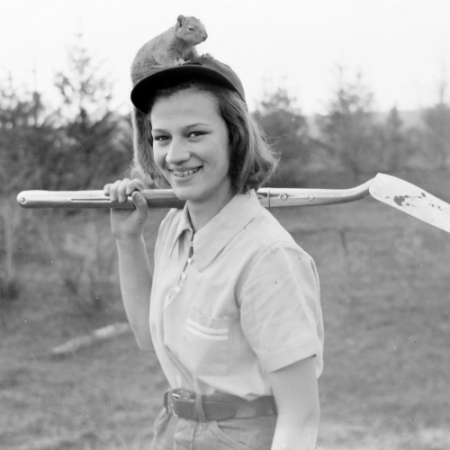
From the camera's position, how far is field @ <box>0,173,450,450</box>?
4.70 m

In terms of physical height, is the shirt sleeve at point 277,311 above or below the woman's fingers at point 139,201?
below

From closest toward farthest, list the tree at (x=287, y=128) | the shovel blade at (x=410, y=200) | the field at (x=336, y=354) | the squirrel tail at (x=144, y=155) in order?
the shovel blade at (x=410, y=200)
the squirrel tail at (x=144, y=155)
the field at (x=336, y=354)
the tree at (x=287, y=128)

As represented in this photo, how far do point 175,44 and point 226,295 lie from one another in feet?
3.70

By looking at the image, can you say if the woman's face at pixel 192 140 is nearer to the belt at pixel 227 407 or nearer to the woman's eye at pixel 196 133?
the woman's eye at pixel 196 133

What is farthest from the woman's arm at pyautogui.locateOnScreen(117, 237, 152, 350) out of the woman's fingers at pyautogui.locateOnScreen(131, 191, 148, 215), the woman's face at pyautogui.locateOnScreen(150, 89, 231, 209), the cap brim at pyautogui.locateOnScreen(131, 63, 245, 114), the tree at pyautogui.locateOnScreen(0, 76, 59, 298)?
the tree at pyautogui.locateOnScreen(0, 76, 59, 298)

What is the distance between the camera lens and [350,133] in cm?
692

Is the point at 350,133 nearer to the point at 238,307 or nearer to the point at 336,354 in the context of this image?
the point at 336,354

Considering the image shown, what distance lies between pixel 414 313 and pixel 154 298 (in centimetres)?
537

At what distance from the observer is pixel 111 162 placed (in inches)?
272

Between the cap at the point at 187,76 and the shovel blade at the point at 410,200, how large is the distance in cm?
44

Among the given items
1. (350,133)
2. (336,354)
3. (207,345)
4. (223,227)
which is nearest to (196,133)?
(223,227)

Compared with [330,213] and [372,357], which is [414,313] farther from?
[330,213]

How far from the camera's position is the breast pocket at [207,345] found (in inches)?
60.8

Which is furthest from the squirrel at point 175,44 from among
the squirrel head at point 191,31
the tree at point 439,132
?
the tree at point 439,132
